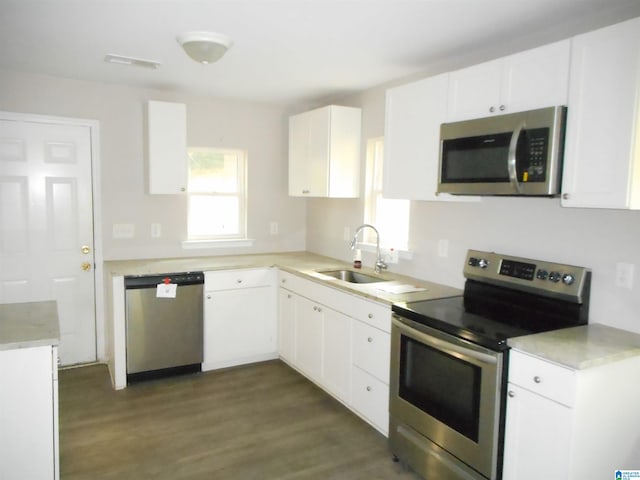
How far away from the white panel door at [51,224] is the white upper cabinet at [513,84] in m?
2.99

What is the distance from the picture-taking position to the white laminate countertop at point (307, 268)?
293cm

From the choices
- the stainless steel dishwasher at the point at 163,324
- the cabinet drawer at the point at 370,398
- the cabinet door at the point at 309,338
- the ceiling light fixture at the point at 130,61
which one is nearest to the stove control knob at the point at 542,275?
the cabinet drawer at the point at 370,398

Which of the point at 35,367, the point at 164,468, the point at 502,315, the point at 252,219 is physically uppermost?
the point at 252,219

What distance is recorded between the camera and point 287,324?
398 centimetres

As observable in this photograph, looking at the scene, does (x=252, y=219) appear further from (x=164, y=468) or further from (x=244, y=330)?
(x=164, y=468)

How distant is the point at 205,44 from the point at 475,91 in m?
1.51

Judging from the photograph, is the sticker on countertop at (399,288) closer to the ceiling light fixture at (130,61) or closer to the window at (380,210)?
the window at (380,210)

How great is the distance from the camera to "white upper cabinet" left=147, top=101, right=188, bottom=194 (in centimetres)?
387

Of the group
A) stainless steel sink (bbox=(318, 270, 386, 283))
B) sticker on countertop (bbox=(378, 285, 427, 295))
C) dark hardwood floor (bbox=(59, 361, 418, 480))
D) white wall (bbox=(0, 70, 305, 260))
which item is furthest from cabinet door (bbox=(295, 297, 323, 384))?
white wall (bbox=(0, 70, 305, 260))

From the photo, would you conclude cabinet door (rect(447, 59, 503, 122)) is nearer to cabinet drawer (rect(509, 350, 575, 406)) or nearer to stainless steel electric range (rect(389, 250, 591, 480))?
stainless steel electric range (rect(389, 250, 591, 480))

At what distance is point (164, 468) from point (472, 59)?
2989 mm

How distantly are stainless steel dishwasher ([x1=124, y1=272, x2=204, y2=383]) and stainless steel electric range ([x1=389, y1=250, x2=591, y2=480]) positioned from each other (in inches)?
70.9

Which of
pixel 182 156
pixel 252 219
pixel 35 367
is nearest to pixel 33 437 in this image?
pixel 35 367

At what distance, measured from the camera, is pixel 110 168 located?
157 inches
